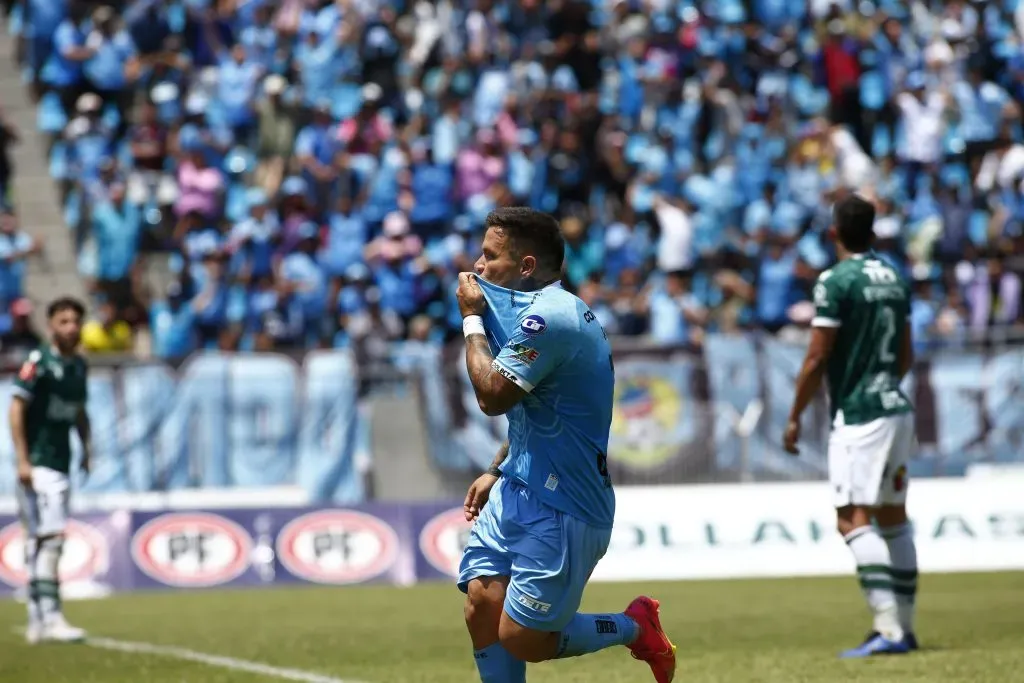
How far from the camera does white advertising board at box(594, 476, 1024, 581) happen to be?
705 inches

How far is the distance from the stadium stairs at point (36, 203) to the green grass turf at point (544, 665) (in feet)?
21.0

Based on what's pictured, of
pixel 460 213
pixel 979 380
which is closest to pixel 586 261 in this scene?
pixel 460 213

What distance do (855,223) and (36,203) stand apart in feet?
51.7

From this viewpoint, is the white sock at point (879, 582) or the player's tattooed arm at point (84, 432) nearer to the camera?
the white sock at point (879, 582)

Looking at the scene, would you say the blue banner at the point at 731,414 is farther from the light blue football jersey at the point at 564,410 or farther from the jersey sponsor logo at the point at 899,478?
the light blue football jersey at the point at 564,410

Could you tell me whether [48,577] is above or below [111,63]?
below

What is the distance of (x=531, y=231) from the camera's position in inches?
277

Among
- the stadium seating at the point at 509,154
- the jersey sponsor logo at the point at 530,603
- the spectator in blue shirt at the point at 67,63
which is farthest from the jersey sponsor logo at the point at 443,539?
the jersey sponsor logo at the point at 530,603

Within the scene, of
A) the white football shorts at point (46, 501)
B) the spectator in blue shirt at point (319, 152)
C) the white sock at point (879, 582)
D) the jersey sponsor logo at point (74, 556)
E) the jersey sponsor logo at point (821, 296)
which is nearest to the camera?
the white sock at point (879, 582)

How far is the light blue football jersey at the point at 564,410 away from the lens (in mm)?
6973

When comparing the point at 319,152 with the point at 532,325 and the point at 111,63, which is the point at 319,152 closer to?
the point at 111,63

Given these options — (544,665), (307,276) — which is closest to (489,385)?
(544,665)

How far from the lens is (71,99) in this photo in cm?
2434

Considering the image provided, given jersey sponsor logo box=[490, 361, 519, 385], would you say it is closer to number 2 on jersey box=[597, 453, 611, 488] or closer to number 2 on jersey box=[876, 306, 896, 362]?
number 2 on jersey box=[597, 453, 611, 488]
